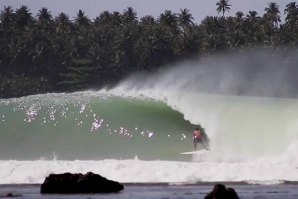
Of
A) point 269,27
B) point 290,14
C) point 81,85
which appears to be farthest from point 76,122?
point 290,14

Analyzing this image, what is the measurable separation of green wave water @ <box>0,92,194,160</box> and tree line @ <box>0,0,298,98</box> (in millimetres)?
46448

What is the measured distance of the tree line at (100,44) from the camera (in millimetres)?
96875

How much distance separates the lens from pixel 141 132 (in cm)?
4338

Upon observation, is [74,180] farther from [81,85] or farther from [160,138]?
[81,85]

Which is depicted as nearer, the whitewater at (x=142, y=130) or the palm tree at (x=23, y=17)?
the whitewater at (x=142, y=130)

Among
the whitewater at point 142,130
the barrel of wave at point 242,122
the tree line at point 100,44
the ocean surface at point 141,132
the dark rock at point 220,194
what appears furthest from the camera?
the tree line at point 100,44

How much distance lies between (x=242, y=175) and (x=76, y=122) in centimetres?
1185

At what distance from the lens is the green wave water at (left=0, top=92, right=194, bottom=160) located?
4206cm

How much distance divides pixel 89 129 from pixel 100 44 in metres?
58.0

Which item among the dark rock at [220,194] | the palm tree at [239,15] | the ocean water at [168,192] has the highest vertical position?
the palm tree at [239,15]

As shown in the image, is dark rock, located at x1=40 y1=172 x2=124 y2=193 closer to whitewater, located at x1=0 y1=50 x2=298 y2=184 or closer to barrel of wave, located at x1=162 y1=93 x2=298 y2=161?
whitewater, located at x1=0 y1=50 x2=298 y2=184

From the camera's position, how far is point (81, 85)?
96.2 meters

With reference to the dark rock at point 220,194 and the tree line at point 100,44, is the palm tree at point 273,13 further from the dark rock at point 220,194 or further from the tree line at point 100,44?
the dark rock at point 220,194

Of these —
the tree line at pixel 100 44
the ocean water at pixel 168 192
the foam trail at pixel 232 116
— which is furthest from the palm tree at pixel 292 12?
the ocean water at pixel 168 192
